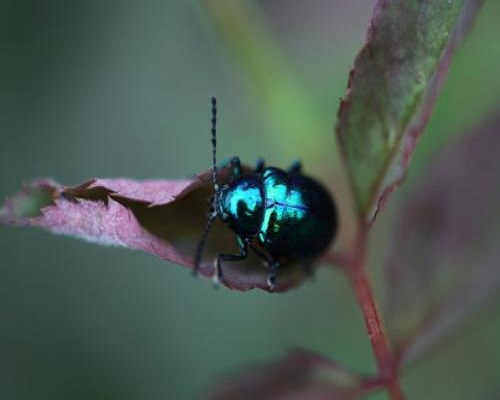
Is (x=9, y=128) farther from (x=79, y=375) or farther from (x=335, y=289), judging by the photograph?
(x=335, y=289)

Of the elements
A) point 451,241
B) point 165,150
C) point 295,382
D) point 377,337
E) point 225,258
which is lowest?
point 295,382

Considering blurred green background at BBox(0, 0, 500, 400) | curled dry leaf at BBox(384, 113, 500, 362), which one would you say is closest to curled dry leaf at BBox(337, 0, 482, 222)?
curled dry leaf at BBox(384, 113, 500, 362)

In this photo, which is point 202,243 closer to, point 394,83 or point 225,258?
point 225,258

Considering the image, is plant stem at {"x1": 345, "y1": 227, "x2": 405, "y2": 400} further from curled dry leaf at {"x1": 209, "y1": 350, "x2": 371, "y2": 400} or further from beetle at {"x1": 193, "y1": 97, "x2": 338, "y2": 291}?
beetle at {"x1": 193, "y1": 97, "x2": 338, "y2": 291}

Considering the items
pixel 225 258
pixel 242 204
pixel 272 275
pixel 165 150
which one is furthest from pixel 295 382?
pixel 165 150

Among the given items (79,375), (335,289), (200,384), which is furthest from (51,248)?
(335,289)

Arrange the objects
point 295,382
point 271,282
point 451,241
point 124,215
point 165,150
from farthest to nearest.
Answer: point 165,150 < point 451,241 < point 295,382 < point 271,282 < point 124,215
